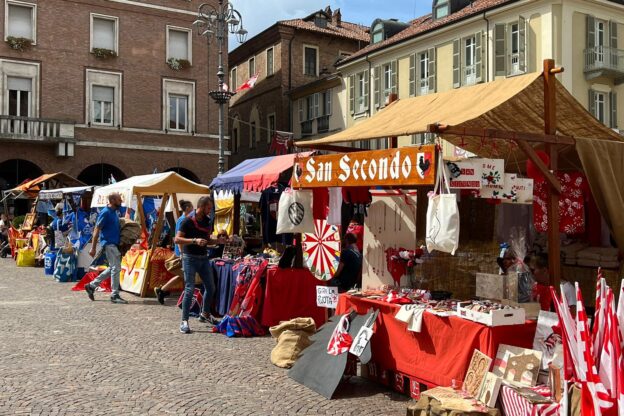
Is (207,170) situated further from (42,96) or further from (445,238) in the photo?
(445,238)

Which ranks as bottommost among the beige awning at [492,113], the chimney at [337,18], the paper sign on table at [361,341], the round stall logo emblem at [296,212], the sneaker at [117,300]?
the sneaker at [117,300]

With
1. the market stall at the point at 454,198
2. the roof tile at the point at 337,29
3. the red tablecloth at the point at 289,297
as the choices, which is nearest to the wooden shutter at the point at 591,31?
the roof tile at the point at 337,29

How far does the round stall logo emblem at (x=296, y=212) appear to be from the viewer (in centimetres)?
699

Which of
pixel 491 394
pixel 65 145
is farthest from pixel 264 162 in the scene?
pixel 65 145

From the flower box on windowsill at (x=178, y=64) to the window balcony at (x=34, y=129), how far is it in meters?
5.15

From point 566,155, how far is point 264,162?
17.9 ft

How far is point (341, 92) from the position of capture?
33.5 meters

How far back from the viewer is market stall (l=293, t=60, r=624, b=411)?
4.67m

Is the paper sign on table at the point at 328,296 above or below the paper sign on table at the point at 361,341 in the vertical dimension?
above

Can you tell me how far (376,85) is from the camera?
30.9 meters

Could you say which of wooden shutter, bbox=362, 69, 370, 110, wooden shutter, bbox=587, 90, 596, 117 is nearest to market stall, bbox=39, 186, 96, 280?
wooden shutter, bbox=362, 69, 370, 110

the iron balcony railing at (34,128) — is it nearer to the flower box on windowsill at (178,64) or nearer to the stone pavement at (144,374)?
the flower box on windowsill at (178,64)

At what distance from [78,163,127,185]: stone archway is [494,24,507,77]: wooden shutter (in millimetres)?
15622

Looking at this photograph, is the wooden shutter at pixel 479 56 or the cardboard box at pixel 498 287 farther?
the wooden shutter at pixel 479 56
